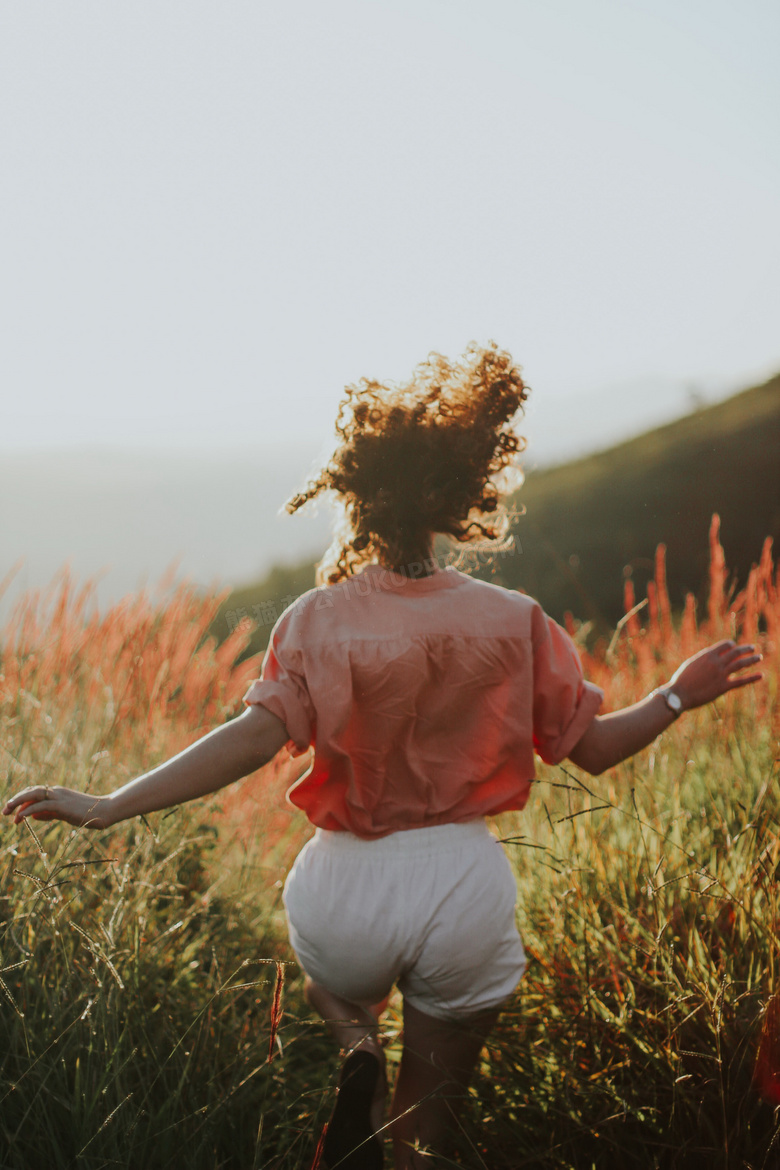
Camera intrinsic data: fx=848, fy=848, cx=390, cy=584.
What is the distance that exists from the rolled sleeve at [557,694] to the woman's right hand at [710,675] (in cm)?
18

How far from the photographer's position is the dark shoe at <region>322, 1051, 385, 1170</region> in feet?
4.91

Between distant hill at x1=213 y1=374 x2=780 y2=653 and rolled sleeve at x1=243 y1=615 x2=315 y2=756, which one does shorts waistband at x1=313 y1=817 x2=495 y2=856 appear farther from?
distant hill at x1=213 y1=374 x2=780 y2=653

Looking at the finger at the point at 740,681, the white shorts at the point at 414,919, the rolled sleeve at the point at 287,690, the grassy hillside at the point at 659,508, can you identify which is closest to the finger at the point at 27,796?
the rolled sleeve at the point at 287,690

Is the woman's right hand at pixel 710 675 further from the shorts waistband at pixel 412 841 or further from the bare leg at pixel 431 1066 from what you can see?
the bare leg at pixel 431 1066

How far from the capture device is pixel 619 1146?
1.59m

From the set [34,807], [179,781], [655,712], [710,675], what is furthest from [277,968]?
[710,675]

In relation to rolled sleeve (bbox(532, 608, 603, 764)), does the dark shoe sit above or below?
Result: below

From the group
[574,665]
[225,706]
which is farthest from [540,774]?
[574,665]

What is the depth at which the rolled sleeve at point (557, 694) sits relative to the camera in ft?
5.93

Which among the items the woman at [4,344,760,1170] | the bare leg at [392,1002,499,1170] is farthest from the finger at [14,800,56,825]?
the bare leg at [392,1002,499,1170]

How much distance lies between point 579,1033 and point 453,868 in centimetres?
53

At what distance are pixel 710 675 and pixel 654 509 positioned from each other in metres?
10.0

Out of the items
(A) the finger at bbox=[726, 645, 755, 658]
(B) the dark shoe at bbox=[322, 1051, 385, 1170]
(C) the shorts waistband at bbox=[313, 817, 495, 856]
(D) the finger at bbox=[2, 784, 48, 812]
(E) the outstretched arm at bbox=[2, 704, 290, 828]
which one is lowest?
(B) the dark shoe at bbox=[322, 1051, 385, 1170]

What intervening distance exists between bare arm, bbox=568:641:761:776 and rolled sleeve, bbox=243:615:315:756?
23.6 inches
